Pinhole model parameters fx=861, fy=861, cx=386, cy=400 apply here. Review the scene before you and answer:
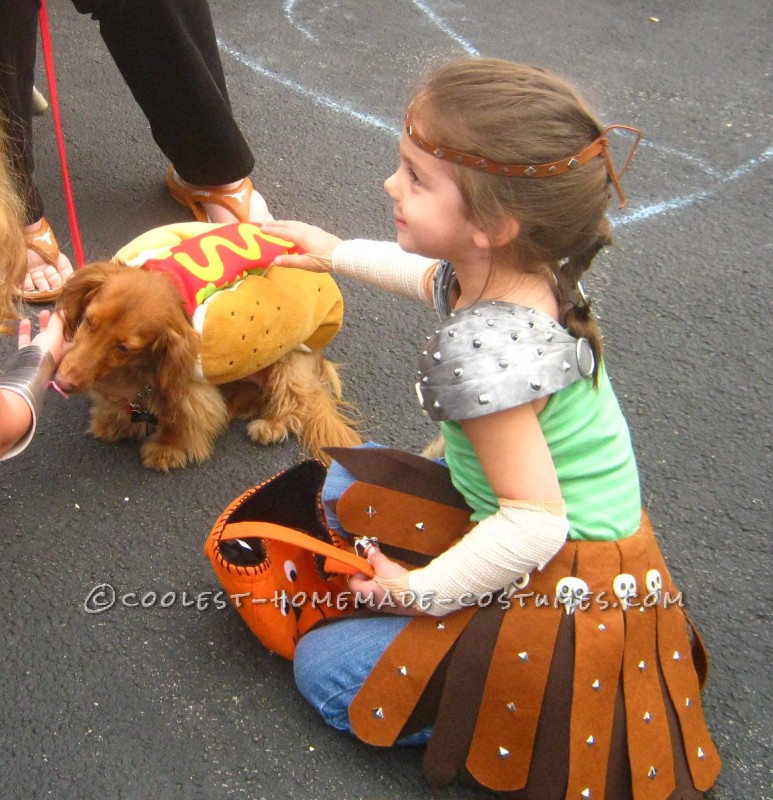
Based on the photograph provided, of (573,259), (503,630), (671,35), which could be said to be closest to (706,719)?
(503,630)

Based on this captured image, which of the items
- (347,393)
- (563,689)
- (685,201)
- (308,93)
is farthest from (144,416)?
(685,201)

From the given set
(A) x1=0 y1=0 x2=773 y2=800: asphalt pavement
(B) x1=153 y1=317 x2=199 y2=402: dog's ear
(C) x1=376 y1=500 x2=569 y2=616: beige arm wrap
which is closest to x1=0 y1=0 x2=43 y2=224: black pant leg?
(A) x1=0 y1=0 x2=773 y2=800: asphalt pavement

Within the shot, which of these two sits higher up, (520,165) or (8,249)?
(520,165)

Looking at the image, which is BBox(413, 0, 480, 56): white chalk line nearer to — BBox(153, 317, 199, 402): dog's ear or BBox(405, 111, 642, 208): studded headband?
BBox(153, 317, 199, 402): dog's ear

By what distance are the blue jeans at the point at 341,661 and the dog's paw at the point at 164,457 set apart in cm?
68

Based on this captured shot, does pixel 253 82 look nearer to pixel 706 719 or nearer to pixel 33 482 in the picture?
pixel 33 482

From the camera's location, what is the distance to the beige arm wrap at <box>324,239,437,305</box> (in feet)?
5.54

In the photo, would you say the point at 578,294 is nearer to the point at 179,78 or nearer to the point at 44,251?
the point at 179,78

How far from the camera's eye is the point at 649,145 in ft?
11.0

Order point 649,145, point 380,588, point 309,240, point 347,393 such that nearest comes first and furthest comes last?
point 380,588, point 309,240, point 347,393, point 649,145

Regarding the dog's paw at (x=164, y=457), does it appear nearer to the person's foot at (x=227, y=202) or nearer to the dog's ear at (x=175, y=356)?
the dog's ear at (x=175, y=356)

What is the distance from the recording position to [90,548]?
76.0 inches

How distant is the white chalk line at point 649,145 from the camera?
9.99 feet

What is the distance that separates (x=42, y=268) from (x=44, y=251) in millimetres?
52
